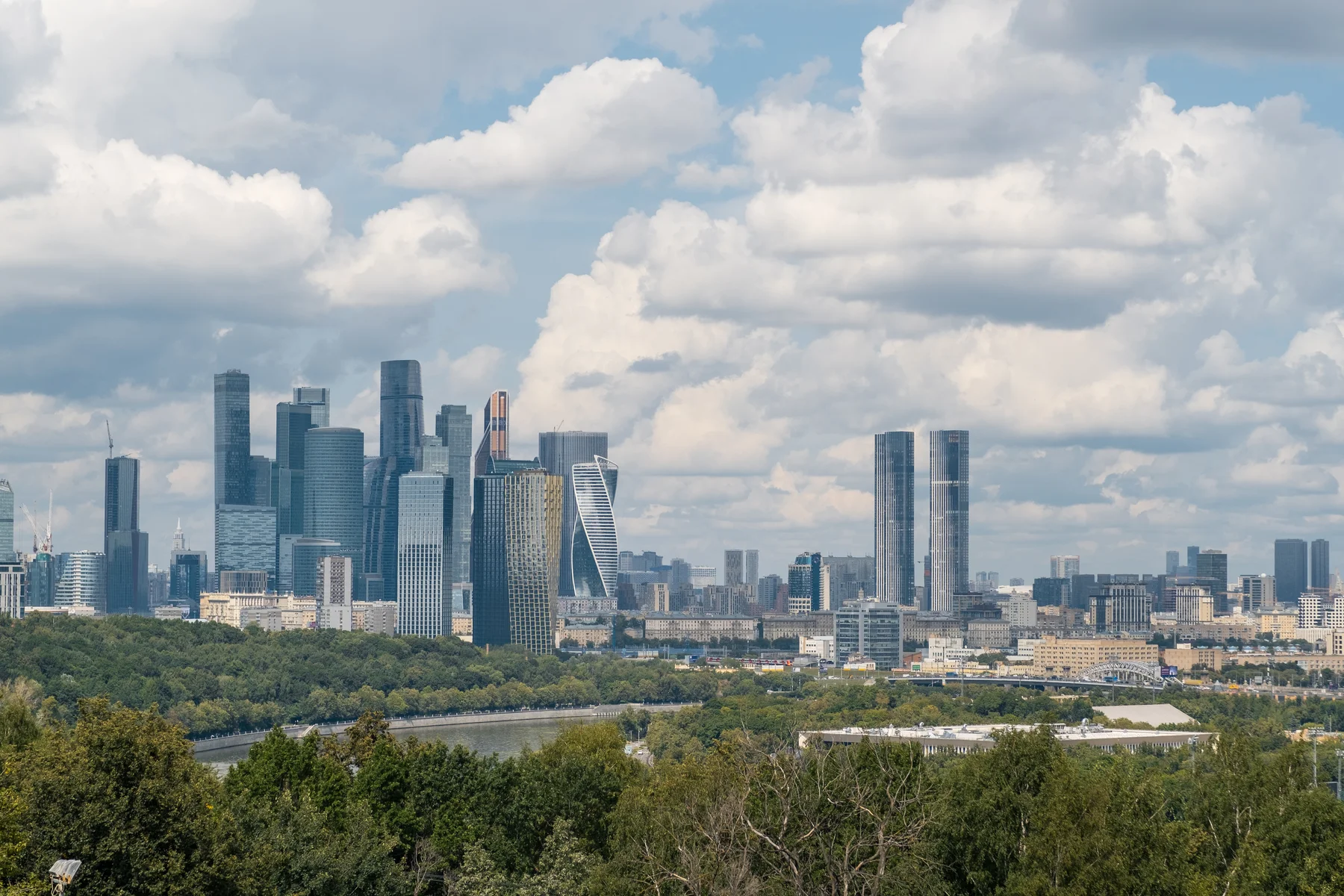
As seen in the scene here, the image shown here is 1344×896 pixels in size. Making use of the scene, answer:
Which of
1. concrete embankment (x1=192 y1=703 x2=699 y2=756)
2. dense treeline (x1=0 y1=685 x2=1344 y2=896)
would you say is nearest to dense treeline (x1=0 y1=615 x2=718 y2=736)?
concrete embankment (x1=192 y1=703 x2=699 y2=756)

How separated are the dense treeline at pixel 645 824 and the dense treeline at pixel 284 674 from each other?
66899 millimetres

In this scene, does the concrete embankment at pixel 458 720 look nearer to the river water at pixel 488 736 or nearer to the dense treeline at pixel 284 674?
the river water at pixel 488 736

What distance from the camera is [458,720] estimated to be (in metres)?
146

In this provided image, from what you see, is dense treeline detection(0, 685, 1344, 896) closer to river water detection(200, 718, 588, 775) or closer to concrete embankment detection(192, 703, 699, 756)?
river water detection(200, 718, 588, 775)

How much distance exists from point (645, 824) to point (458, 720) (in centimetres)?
10677

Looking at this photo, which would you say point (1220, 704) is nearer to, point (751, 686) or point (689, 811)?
point (751, 686)

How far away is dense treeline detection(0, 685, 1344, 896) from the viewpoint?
31.1 m

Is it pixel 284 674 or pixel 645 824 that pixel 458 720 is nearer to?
pixel 284 674

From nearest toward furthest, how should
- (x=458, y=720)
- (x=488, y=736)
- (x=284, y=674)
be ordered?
(x=488, y=736) < (x=284, y=674) < (x=458, y=720)

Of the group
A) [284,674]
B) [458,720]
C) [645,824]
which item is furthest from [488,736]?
[645,824]

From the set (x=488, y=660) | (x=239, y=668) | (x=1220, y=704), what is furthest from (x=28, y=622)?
(x=1220, y=704)

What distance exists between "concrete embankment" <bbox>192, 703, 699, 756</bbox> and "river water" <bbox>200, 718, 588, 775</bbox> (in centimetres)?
70

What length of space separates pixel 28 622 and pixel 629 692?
55.1 meters

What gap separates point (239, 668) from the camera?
142125 millimetres
